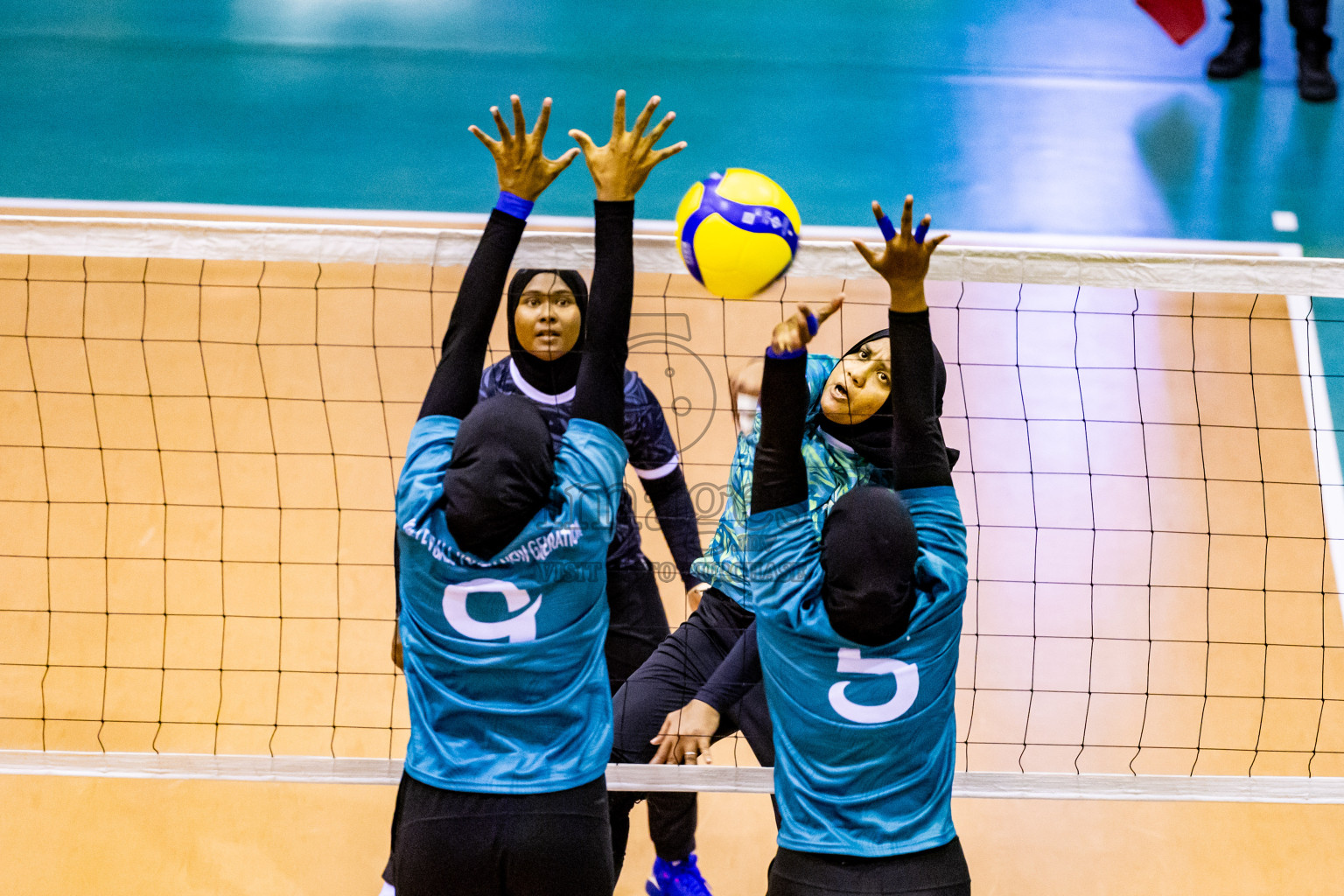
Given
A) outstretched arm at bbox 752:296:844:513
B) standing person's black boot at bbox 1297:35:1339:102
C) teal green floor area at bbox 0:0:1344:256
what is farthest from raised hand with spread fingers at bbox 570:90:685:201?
standing person's black boot at bbox 1297:35:1339:102

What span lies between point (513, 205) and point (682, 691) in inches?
56.0

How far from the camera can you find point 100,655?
4348 mm

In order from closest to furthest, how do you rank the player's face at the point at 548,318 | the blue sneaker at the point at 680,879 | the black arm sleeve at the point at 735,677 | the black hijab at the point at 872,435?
1. the black hijab at the point at 872,435
2. the black arm sleeve at the point at 735,677
3. the player's face at the point at 548,318
4. the blue sneaker at the point at 680,879

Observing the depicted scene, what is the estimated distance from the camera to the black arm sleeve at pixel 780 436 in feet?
7.97

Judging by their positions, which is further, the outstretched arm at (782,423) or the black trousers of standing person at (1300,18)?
the black trousers of standing person at (1300,18)

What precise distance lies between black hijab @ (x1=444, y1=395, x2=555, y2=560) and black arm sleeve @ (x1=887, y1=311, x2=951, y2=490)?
80 cm

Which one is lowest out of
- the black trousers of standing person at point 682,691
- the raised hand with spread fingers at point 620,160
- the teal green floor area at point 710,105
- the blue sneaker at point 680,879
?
the blue sneaker at point 680,879

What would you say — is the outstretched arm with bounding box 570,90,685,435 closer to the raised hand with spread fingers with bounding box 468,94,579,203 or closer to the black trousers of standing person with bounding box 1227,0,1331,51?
the raised hand with spread fingers with bounding box 468,94,579,203

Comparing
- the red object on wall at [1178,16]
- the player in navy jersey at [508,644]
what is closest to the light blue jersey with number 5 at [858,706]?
the player in navy jersey at [508,644]

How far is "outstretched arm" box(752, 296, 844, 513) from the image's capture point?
2.42 m

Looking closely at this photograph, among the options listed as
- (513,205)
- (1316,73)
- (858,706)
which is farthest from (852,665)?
(1316,73)

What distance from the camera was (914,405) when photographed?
99.0 inches

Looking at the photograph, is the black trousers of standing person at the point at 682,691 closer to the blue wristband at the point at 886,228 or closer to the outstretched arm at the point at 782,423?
the outstretched arm at the point at 782,423

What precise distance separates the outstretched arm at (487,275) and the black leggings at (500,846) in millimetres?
869
